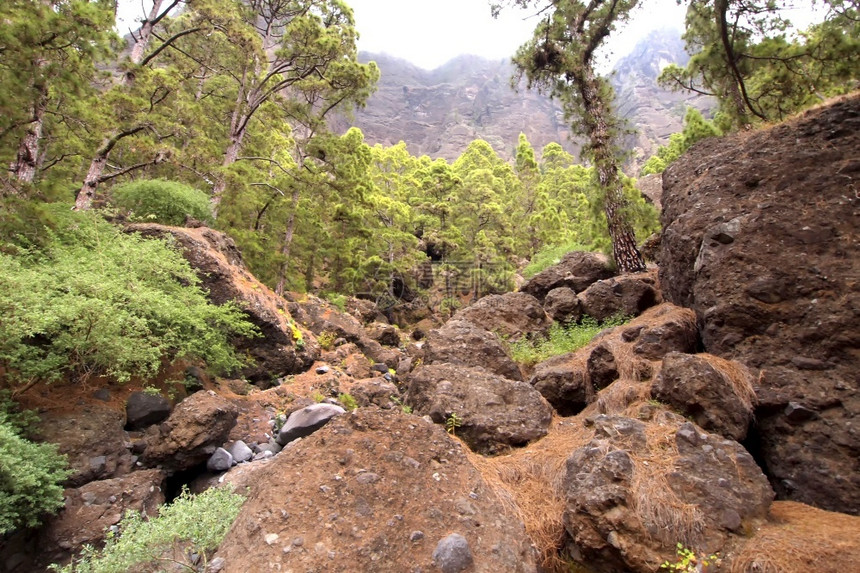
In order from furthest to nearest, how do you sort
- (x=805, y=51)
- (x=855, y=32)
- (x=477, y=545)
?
(x=805, y=51), (x=855, y=32), (x=477, y=545)

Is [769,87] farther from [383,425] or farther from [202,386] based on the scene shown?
[202,386]

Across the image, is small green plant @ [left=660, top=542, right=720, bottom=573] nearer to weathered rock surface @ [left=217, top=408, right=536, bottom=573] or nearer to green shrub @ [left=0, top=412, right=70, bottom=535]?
weathered rock surface @ [left=217, top=408, right=536, bottom=573]

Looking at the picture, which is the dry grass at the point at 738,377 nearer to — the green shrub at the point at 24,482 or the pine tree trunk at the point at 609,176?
the pine tree trunk at the point at 609,176

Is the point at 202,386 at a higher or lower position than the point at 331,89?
lower

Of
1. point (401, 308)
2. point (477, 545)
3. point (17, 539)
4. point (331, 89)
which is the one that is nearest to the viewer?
point (477, 545)

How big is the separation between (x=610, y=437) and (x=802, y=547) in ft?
4.61

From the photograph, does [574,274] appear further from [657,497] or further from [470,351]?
[657,497]

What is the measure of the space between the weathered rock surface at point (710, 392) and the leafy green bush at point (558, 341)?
3.31 meters

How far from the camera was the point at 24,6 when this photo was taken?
234 inches

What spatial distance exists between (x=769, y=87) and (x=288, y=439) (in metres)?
11.1

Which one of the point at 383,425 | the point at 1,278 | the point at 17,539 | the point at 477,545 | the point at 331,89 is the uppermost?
the point at 331,89

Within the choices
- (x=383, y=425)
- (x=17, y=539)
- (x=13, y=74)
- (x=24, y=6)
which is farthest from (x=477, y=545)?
(x=24, y=6)

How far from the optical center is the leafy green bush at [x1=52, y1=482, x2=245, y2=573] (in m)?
3.10

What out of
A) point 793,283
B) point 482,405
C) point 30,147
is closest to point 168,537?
point 482,405
